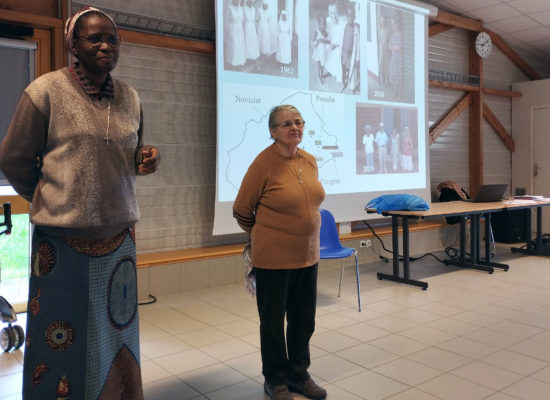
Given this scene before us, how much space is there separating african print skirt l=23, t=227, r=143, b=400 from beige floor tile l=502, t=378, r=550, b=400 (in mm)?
1843

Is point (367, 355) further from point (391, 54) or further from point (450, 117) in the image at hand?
point (450, 117)

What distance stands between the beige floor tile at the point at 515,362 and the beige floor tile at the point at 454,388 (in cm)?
33

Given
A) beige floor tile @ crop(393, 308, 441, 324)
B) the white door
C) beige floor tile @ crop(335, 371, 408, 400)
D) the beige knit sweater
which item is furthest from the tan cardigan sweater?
the white door

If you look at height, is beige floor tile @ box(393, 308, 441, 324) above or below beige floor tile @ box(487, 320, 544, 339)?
above

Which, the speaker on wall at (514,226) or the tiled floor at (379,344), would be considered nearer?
the tiled floor at (379,344)

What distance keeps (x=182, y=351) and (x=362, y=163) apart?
3.19 metres

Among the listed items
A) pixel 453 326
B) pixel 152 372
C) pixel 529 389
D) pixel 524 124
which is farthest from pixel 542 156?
pixel 152 372

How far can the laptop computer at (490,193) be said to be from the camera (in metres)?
5.30

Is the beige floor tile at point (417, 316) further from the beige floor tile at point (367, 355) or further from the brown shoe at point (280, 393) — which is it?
the brown shoe at point (280, 393)

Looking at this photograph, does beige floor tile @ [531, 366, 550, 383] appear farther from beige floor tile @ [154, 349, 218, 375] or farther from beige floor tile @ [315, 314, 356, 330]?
beige floor tile @ [154, 349, 218, 375]

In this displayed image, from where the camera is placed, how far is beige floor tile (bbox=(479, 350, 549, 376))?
A: 8.66 feet

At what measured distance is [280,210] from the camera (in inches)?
86.0

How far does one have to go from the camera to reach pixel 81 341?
152cm

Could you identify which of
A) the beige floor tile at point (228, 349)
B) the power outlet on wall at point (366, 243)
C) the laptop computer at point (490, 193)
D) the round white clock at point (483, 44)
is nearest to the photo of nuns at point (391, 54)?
the laptop computer at point (490, 193)
